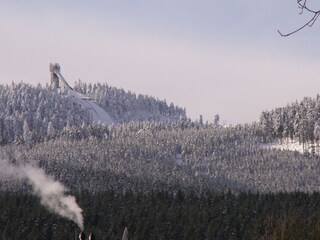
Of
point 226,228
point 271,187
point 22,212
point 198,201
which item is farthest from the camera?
point 271,187

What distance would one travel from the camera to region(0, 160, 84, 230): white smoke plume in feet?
334

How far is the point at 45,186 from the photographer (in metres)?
153

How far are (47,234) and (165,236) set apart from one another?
18568mm

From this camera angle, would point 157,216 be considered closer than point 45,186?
Yes

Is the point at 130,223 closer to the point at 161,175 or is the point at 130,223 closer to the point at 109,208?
the point at 109,208

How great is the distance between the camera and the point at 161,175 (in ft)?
637

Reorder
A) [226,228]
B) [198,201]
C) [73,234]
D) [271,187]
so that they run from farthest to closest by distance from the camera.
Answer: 1. [271,187]
2. [198,201]
3. [226,228]
4. [73,234]

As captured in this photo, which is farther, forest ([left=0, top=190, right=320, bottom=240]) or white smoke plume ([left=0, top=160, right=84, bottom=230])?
white smoke plume ([left=0, top=160, right=84, bottom=230])

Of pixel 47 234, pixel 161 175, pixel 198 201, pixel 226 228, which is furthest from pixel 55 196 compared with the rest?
pixel 161 175

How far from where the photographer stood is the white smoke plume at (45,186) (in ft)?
334

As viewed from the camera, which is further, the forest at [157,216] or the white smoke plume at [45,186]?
the white smoke plume at [45,186]

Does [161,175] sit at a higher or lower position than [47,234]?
higher

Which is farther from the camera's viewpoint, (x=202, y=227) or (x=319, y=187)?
(x=319, y=187)

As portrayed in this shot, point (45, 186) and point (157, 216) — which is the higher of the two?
point (45, 186)
